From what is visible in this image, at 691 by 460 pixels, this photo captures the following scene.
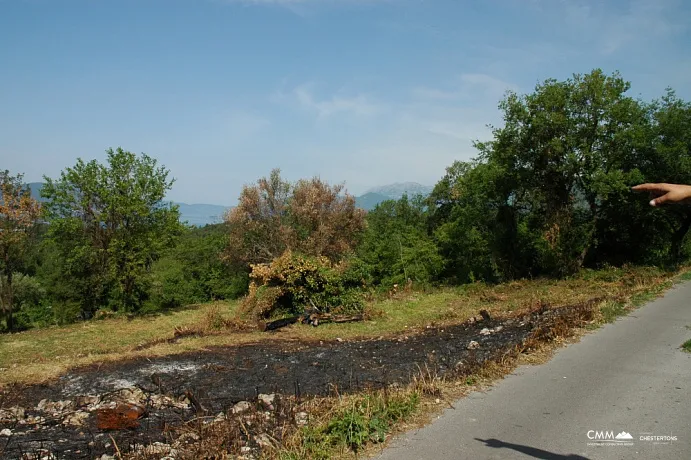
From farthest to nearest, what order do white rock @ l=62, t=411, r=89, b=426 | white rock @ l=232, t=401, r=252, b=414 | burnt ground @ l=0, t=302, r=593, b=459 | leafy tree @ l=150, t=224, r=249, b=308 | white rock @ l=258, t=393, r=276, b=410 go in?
leafy tree @ l=150, t=224, r=249, b=308 < white rock @ l=62, t=411, r=89, b=426 < white rock @ l=258, t=393, r=276, b=410 < white rock @ l=232, t=401, r=252, b=414 < burnt ground @ l=0, t=302, r=593, b=459

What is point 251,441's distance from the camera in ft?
16.8

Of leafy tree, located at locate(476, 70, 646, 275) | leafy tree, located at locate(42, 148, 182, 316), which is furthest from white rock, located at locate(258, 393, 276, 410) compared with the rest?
leafy tree, located at locate(476, 70, 646, 275)

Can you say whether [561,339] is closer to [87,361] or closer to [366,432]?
[366,432]

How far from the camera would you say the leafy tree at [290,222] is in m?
34.5

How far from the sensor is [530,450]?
4.33 m

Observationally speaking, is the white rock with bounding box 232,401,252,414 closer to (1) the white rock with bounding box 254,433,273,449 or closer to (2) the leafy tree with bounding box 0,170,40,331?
(1) the white rock with bounding box 254,433,273,449

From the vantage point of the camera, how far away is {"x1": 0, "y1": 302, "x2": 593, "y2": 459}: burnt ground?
6301 mm

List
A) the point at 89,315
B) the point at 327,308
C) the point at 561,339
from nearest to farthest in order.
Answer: the point at 561,339, the point at 327,308, the point at 89,315

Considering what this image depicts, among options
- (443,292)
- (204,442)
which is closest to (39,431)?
(204,442)

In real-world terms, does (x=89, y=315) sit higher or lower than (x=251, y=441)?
lower

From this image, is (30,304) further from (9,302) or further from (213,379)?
(213,379)

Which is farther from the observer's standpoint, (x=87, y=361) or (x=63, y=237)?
(x=63, y=237)

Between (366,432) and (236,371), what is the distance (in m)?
5.71

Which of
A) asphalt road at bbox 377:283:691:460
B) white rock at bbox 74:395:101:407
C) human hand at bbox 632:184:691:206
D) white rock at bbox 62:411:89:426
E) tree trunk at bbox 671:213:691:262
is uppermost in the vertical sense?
human hand at bbox 632:184:691:206
